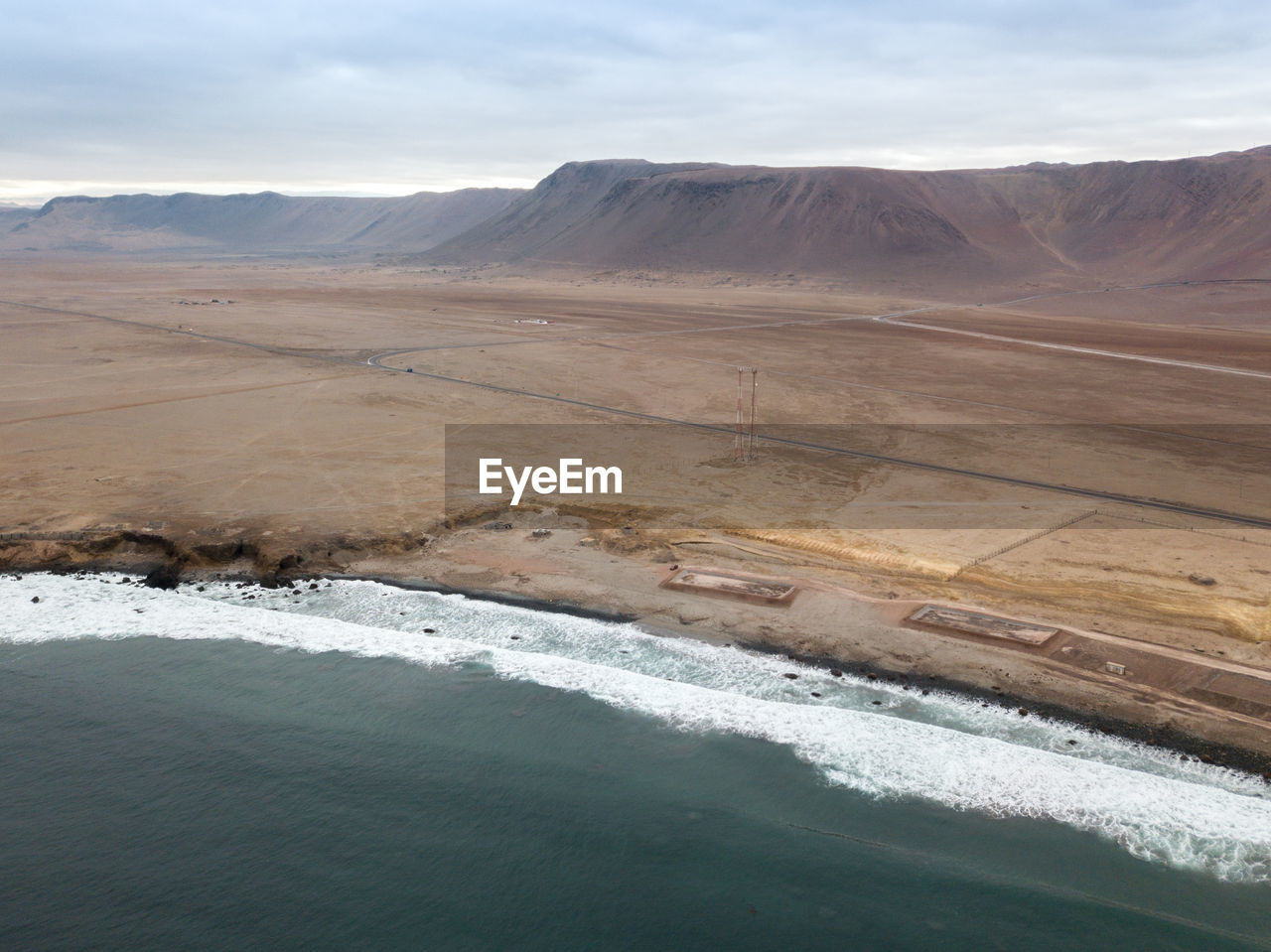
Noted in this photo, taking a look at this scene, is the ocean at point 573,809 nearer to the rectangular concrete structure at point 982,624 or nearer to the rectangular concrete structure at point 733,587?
the rectangular concrete structure at point 733,587

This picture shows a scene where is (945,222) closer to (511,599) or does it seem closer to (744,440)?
(744,440)

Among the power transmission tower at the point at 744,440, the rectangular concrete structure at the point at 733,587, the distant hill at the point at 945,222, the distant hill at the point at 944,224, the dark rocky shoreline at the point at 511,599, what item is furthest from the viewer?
the distant hill at the point at 945,222

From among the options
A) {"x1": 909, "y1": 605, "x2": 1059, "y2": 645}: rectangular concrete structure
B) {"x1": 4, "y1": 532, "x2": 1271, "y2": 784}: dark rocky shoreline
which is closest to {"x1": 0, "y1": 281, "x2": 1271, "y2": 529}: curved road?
{"x1": 909, "y1": 605, "x2": 1059, "y2": 645}: rectangular concrete structure

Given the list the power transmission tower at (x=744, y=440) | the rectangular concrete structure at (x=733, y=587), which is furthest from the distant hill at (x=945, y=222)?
the rectangular concrete structure at (x=733, y=587)

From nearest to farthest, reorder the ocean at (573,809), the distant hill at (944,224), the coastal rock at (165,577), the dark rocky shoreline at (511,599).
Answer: the ocean at (573,809) < the dark rocky shoreline at (511,599) < the coastal rock at (165,577) < the distant hill at (944,224)

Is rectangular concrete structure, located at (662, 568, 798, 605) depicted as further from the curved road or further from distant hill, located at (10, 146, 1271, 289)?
distant hill, located at (10, 146, 1271, 289)

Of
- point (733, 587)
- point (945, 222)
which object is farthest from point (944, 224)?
point (733, 587)
